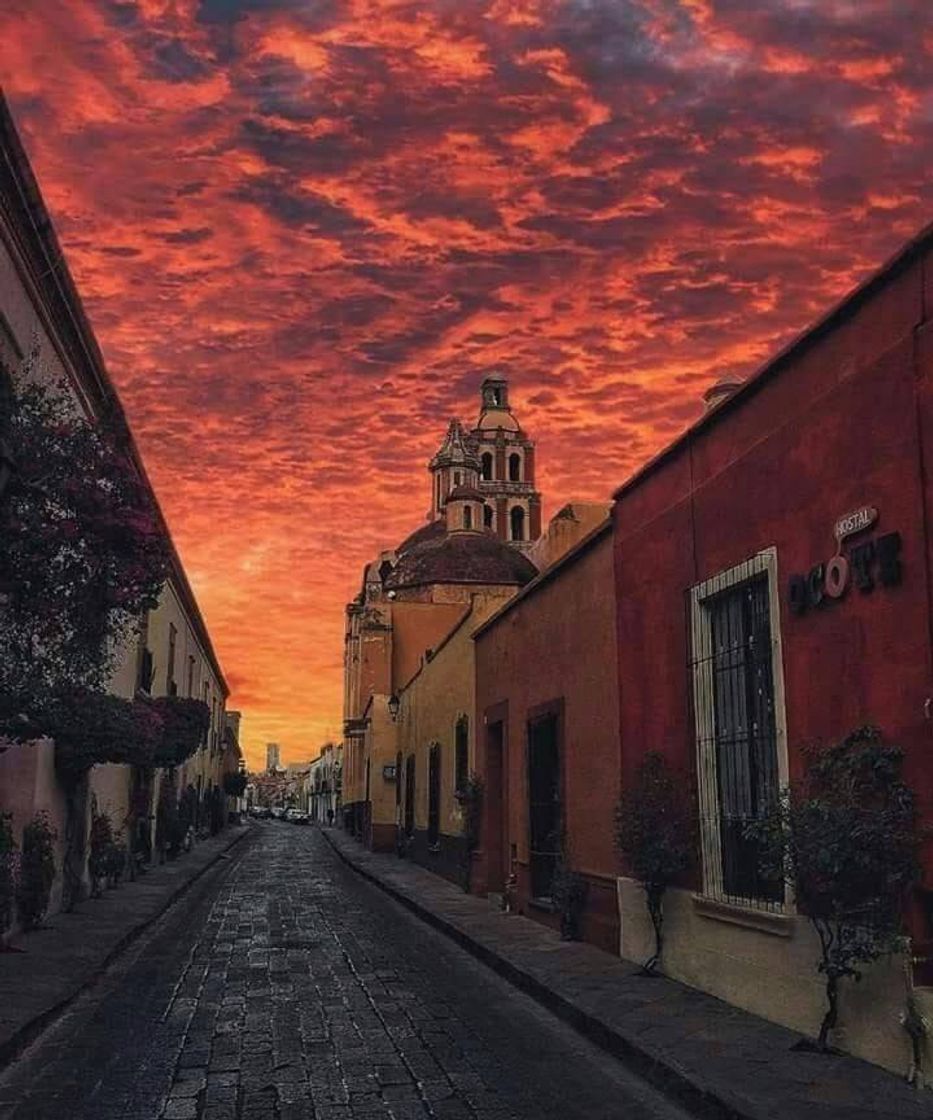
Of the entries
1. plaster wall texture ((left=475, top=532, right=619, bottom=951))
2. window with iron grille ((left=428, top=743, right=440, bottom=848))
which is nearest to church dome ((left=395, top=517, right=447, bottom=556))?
window with iron grille ((left=428, top=743, right=440, bottom=848))

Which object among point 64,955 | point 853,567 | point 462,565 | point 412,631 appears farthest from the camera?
point 462,565

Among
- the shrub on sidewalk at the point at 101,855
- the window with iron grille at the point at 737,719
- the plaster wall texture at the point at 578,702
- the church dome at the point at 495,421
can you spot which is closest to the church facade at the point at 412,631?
the plaster wall texture at the point at 578,702

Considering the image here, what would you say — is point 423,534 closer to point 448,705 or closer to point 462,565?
point 462,565

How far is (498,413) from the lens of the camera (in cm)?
8875

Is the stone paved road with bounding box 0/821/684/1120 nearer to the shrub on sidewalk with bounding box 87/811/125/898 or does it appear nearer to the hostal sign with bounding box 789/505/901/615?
the hostal sign with bounding box 789/505/901/615

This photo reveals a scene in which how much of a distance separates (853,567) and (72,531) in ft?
17.3

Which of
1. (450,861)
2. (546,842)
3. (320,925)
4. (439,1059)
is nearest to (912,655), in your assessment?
(439,1059)

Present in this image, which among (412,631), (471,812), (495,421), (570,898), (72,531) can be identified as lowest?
(570,898)

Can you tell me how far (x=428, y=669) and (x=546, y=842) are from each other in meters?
12.3

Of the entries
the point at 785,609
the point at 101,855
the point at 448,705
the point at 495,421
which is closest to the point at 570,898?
the point at 785,609

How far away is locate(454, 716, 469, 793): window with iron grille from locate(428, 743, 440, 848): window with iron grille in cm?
293

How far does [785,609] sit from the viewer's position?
8.09 metres

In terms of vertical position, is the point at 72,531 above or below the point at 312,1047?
above

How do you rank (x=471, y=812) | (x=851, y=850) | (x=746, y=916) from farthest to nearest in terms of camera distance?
1. (x=471, y=812)
2. (x=746, y=916)
3. (x=851, y=850)
